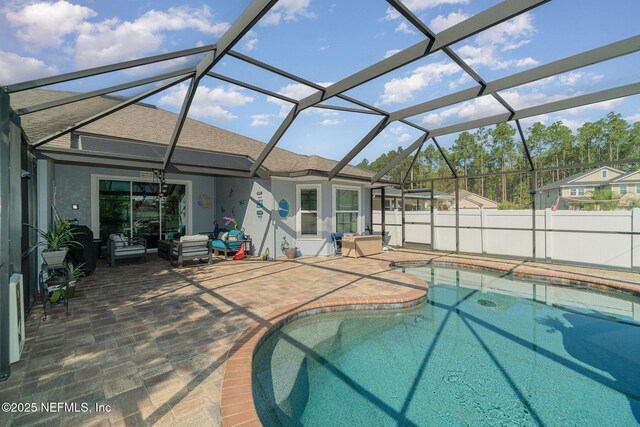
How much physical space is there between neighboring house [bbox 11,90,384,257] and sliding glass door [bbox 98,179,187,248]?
0.03 m

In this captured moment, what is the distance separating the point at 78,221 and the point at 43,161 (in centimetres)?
373

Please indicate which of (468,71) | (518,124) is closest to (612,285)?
(518,124)

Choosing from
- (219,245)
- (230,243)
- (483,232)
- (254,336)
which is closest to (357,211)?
(483,232)

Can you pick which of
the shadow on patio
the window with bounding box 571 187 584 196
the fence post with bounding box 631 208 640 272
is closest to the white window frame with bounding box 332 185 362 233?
the shadow on patio

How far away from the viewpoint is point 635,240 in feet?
24.9

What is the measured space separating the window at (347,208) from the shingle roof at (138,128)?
0.77 meters

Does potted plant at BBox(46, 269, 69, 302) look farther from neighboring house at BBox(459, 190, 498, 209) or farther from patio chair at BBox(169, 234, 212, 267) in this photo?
neighboring house at BBox(459, 190, 498, 209)

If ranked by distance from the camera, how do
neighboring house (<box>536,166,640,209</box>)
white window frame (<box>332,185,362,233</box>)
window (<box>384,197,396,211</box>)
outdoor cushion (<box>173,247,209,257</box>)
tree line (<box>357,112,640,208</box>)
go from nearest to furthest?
outdoor cushion (<box>173,247,209,257</box>) < white window frame (<box>332,185,362,233</box>) < window (<box>384,197,396,211</box>) < neighboring house (<box>536,166,640,209</box>) < tree line (<box>357,112,640,208</box>)

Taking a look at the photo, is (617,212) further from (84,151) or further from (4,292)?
(84,151)

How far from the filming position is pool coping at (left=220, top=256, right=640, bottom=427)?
2.47 metres

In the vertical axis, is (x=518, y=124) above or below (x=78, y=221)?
above

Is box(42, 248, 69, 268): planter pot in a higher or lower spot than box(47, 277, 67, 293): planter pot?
higher

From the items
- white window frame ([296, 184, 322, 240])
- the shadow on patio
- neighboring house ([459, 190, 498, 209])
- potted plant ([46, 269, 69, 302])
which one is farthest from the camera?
neighboring house ([459, 190, 498, 209])

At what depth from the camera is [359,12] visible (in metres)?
4.49
